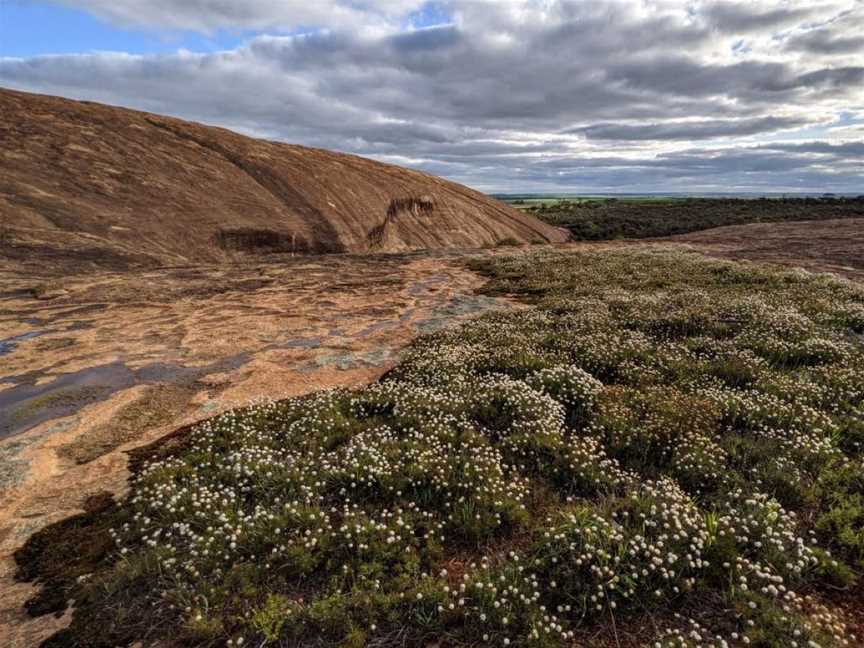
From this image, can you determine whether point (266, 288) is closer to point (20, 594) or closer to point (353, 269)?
point (353, 269)

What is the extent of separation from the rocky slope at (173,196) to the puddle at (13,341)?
10.5m

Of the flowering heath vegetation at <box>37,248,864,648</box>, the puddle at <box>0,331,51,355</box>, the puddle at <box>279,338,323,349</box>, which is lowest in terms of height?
the puddle at <box>279,338,323,349</box>

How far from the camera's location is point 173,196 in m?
29.0

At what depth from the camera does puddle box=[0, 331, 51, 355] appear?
489 inches

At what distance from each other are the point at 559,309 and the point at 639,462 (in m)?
11.0

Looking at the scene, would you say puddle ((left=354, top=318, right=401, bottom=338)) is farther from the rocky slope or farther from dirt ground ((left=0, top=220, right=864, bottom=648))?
the rocky slope

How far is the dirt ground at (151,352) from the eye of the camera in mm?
7504

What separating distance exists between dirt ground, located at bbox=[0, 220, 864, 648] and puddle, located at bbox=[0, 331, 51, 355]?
0.09ft

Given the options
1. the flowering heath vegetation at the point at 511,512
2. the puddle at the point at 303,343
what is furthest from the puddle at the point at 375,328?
the flowering heath vegetation at the point at 511,512

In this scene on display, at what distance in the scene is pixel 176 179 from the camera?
30328mm

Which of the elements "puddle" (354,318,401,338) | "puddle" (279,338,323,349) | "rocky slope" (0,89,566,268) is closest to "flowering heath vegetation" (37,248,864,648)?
"puddle" (279,338,323,349)

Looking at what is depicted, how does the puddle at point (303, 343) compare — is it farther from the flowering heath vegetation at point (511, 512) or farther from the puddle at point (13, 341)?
the puddle at point (13, 341)

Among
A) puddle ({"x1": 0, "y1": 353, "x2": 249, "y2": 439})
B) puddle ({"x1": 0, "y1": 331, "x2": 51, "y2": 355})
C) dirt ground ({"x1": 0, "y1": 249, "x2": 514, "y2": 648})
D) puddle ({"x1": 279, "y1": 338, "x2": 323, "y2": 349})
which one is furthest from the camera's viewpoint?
puddle ({"x1": 279, "y1": 338, "x2": 323, "y2": 349})

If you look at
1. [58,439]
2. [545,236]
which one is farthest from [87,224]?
[545,236]
